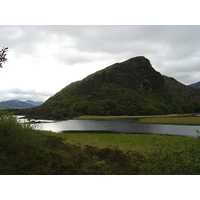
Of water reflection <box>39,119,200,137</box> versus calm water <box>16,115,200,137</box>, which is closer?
calm water <box>16,115,200,137</box>

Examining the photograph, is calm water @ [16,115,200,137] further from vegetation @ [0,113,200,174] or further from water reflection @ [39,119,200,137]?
vegetation @ [0,113,200,174]

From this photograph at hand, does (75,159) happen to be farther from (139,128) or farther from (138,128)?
(139,128)

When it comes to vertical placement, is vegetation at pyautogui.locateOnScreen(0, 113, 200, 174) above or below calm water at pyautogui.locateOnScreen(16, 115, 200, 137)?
above

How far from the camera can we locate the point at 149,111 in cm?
16088

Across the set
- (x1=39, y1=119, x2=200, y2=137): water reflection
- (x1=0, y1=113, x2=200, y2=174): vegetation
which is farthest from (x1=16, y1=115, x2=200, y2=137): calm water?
(x1=0, y1=113, x2=200, y2=174): vegetation

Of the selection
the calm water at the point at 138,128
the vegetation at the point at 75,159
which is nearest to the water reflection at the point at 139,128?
the calm water at the point at 138,128

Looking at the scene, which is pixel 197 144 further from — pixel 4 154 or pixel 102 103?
pixel 102 103

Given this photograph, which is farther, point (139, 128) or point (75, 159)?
point (139, 128)

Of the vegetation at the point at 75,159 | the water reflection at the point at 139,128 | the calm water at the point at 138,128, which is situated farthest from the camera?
the water reflection at the point at 139,128

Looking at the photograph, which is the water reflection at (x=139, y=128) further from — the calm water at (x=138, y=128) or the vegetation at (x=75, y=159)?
the vegetation at (x=75, y=159)

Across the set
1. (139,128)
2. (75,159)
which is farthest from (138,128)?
(75,159)

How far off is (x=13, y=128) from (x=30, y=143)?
8.21ft

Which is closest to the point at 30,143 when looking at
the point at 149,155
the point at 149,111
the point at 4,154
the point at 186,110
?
the point at 4,154

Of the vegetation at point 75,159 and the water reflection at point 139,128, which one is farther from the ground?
the vegetation at point 75,159
